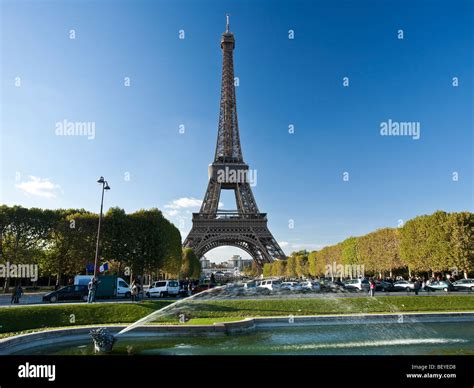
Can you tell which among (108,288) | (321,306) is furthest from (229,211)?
(321,306)

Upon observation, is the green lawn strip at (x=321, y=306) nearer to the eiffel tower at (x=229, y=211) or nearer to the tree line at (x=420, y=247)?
the tree line at (x=420, y=247)

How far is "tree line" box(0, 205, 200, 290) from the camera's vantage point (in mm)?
48031

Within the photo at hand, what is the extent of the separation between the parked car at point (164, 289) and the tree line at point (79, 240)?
7.64 meters

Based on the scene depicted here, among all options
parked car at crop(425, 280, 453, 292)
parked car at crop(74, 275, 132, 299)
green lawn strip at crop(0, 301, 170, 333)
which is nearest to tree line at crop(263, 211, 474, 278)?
parked car at crop(425, 280, 453, 292)

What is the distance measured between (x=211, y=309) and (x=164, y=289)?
1640 cm

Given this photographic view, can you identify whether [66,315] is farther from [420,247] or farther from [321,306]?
[420,247]

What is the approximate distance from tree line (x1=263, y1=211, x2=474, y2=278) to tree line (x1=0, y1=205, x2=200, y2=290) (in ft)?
115

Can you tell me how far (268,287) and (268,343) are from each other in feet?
80.0

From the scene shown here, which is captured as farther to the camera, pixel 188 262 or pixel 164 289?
pixel 188 262

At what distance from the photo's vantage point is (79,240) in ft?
164

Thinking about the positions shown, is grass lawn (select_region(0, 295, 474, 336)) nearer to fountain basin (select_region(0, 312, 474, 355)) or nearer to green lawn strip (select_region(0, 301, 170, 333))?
green lawn strip (select_region(0, 301, 170, 333))
